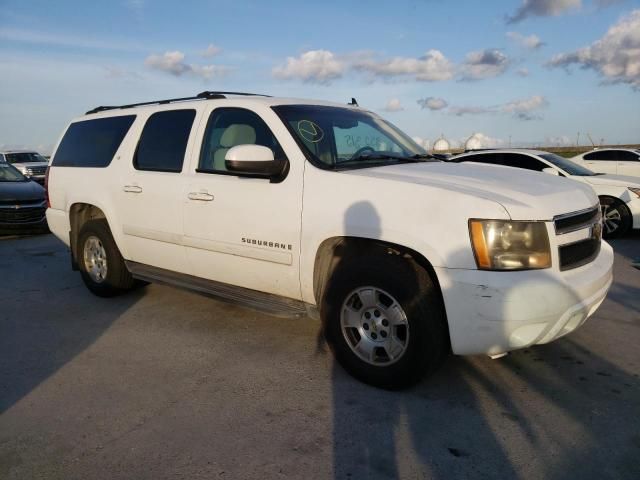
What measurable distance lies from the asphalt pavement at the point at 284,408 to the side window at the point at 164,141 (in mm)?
1428

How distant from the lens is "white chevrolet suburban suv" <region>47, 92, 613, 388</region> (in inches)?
116

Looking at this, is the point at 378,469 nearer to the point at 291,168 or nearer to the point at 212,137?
the point at 291,168

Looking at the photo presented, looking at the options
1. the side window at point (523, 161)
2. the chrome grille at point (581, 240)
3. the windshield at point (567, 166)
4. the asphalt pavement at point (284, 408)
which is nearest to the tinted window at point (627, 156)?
the windshield at point (567, 166)

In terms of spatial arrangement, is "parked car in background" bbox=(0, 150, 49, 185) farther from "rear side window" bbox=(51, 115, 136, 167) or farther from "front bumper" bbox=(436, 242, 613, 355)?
"front bumper" bbox=(436, 242, 613, 355)

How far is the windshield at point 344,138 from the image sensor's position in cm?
384

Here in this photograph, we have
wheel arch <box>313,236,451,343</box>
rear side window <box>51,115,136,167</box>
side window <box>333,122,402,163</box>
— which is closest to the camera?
wheel arch <box>313,236,451,343</box>

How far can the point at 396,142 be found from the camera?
15.0 ft

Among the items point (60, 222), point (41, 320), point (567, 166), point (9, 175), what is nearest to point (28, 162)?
point (9, 175)

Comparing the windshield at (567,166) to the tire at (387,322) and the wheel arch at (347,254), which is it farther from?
the tire at (387,322)

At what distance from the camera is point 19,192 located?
10.5m

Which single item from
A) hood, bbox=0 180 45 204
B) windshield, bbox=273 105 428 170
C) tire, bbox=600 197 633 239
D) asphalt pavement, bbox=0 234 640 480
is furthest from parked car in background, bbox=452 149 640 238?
hood, bbox=0 180 45 204

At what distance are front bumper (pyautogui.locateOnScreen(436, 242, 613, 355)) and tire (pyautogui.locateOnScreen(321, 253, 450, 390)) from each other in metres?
0.13

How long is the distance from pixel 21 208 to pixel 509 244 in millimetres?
10007

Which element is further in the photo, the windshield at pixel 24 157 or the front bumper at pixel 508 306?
the windshield at pixel 24 157
